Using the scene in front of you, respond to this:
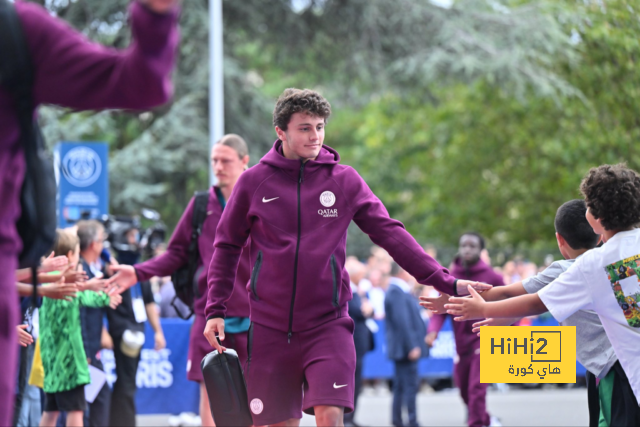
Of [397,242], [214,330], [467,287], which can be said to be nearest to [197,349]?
[214,330]

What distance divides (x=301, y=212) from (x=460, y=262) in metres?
5.99

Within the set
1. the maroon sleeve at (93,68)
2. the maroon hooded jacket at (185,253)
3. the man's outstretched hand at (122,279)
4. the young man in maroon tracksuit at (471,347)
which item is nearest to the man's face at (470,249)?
the young man in maroon tracksuit at (471,347)

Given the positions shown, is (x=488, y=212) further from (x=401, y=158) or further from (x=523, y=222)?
(x=401, y=158)

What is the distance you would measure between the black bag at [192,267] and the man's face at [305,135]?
2114 mm

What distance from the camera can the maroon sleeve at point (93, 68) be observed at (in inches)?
90.9

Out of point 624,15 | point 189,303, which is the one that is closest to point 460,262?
point 624,15

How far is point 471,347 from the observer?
32.3 feet

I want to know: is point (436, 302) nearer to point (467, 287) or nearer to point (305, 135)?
point (467, 287)

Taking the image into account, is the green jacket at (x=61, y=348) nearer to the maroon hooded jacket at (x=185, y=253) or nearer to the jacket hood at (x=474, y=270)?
the maroon hooded jacket at (x=185, y=253)

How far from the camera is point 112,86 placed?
2.36 meters

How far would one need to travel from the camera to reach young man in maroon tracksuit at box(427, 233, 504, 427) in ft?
31.2

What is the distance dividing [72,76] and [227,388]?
117 inches

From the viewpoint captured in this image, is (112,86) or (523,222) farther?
(523,222)

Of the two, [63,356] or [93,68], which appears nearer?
[93,68]
